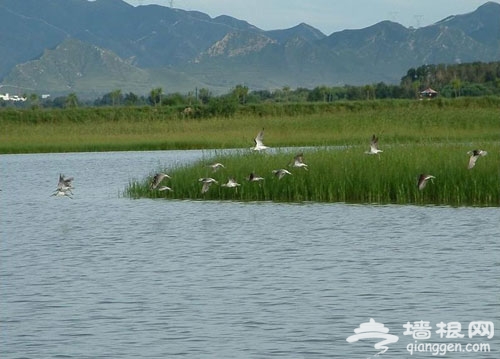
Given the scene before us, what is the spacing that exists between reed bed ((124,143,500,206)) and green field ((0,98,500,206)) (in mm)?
26

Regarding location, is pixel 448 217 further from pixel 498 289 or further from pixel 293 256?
pixel 498 289

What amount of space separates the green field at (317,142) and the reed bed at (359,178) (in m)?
0.03

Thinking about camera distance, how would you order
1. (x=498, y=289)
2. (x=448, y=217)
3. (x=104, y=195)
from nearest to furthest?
1. (x=498, y=289)
2. (x=448, y=217)
3. (x=104, y=195)

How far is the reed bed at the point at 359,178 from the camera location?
2489 centimetres

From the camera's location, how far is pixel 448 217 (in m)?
23.5

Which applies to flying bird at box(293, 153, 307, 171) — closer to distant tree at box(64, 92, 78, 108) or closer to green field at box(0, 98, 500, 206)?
green field at box(0, 98, 500, 206)

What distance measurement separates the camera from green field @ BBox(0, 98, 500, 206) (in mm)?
25625

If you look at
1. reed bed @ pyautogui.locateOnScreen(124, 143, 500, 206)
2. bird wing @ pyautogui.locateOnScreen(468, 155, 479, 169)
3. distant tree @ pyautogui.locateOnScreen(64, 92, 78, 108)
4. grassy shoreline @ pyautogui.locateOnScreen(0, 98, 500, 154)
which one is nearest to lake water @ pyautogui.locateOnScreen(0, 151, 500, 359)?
reed bed @ pyautogui.locateOnScreen(124, 143, 500, 206)

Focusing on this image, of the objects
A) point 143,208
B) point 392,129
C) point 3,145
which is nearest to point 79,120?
point 3,145

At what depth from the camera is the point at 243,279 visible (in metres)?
17.0

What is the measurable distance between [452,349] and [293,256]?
23.7 ft

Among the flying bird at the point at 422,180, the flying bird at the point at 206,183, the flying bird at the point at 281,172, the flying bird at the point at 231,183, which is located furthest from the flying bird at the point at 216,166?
the flying bird at the point at 422,180

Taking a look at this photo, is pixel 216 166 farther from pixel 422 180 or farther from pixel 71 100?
pixel 71 100

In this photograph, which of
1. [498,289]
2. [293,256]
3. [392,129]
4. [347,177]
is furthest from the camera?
[392,129]
